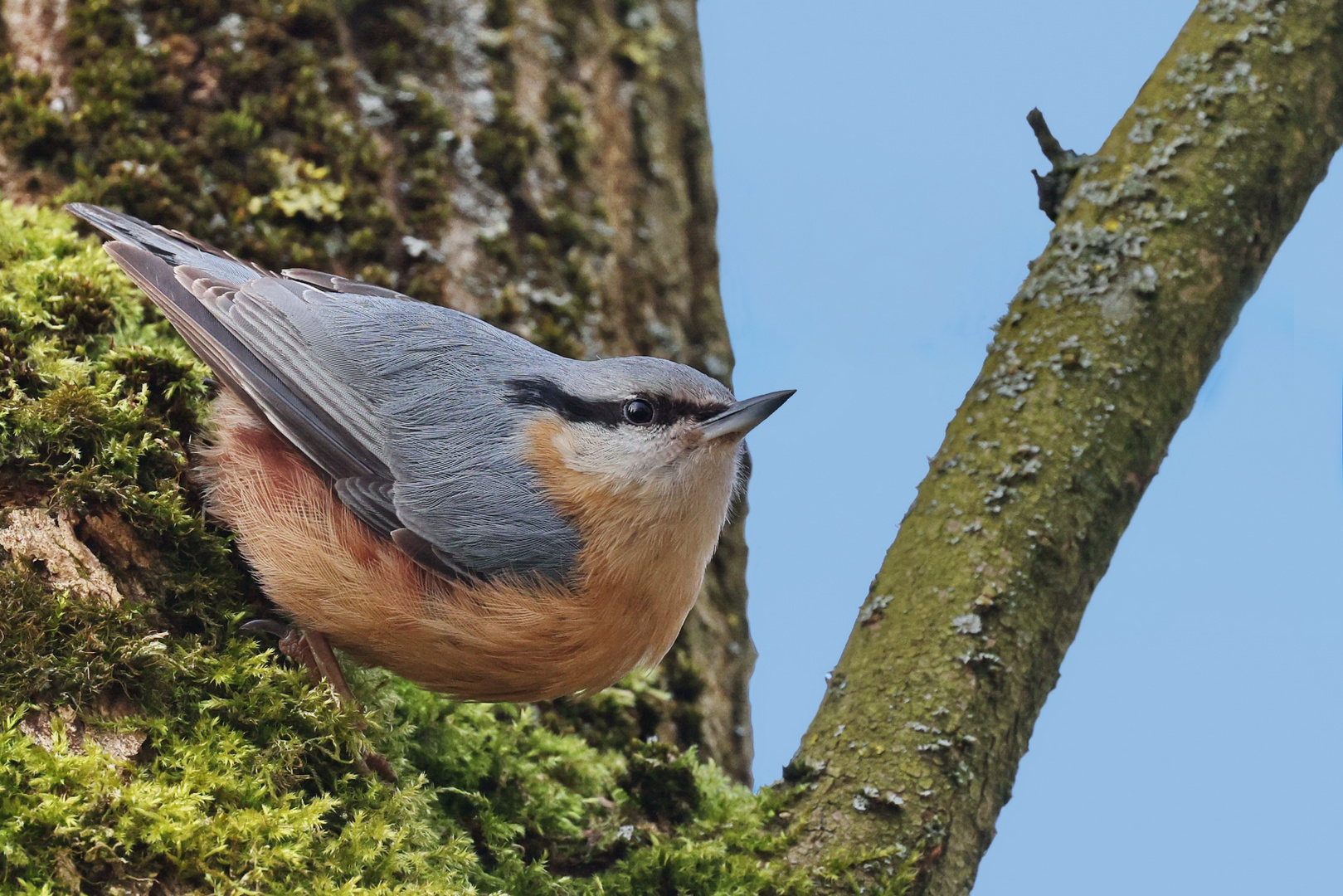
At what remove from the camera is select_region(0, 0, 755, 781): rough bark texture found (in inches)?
135

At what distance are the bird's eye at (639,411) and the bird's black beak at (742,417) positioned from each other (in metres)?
0.13

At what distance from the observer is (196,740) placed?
83.6 inches

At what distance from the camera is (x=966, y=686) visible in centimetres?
266

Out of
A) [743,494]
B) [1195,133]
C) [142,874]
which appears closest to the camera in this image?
[142,874]

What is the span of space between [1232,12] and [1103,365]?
1136mm

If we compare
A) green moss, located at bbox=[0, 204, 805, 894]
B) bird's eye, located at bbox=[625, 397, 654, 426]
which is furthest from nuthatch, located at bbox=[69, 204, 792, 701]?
green moss, located at bbox=[0, 204, 805, 894]

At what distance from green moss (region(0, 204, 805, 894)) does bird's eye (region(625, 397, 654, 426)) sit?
0.81 m

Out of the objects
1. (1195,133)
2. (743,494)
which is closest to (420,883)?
(743,494)

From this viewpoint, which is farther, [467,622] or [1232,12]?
[1232,12]

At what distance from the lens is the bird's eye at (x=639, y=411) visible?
2.75m

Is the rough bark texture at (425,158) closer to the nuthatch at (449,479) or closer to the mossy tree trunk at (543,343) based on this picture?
the mossy tree trunk at (543,343)

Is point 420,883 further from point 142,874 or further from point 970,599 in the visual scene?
point 970,599

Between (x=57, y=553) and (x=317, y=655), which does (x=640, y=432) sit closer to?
(x=317, y=655)

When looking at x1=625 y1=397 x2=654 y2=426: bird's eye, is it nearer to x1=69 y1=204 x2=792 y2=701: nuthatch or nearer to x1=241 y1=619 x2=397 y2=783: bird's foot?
x1=69 y1=204 x2=792 y2=701: nuthatch
